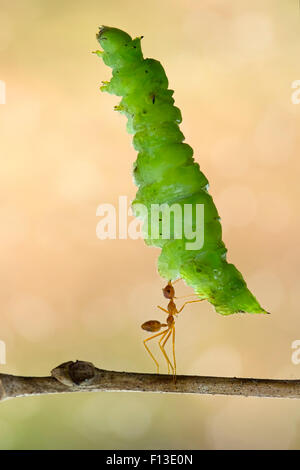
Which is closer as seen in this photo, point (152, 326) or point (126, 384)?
point (126, 384)

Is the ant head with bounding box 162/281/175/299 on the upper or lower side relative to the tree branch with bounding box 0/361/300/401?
upper

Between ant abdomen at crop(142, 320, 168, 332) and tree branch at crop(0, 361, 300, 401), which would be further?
ant abdomen at crop(142, 320, 168, 332)

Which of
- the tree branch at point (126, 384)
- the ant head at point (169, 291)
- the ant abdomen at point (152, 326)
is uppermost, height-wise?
the ant head at point (169, 291)

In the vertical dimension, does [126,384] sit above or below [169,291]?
below

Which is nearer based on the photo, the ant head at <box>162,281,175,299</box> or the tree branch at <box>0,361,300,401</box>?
the tree branch at <box>0,361,300,401</box>

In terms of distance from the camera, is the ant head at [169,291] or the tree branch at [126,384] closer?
the tree branch at [126,384]

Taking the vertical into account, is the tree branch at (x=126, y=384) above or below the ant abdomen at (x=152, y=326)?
below

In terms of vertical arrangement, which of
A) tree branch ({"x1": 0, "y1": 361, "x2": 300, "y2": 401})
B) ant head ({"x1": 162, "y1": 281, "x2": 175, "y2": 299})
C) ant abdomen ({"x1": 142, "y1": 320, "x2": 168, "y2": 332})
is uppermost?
ant head ({"x1": 162, "y1": 281, "x2": 175, "y2": 299})

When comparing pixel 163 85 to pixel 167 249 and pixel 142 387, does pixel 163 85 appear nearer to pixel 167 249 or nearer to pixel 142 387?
pixel 167 249

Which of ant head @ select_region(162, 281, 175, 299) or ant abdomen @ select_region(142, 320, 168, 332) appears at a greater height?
ant head @ select_region(162, 281, 175, 299)
